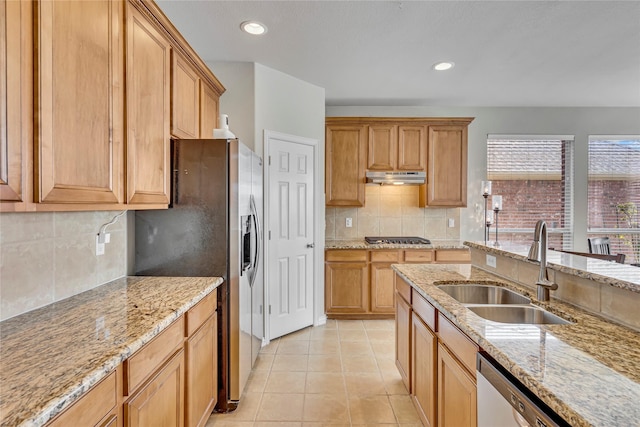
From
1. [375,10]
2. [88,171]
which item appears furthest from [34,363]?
[375,10]

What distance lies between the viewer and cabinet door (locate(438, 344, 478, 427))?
4.06 feet

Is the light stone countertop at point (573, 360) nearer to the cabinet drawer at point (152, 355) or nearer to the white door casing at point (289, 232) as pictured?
the cabinet drawer at point (152, 355)

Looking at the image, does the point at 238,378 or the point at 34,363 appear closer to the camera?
the point at 34,363

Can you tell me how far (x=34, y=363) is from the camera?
958mm

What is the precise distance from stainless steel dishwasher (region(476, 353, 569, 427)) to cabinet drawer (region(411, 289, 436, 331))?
49 centimetres

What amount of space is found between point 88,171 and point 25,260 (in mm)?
496

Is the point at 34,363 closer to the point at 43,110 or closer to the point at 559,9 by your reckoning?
the point at 43,110

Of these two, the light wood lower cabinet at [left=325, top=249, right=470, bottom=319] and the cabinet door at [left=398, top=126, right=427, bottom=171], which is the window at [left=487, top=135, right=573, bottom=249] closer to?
the cabinet door at [left=398, top=126, right=427, bottom=171]

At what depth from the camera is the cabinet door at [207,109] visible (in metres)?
2.55

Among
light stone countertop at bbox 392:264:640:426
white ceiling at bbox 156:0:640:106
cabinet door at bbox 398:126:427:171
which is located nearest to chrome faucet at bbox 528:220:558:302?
light stone countertop at bbox 392:264:640:426

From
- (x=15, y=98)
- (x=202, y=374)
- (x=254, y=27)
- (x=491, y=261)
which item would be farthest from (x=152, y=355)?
(x=254, y=27)

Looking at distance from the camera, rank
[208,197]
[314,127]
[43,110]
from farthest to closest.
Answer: [314,127] → [208,197] → [43,110]

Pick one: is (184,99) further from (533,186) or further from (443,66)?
(533,186)

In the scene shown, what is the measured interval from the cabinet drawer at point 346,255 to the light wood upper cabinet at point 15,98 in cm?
294
